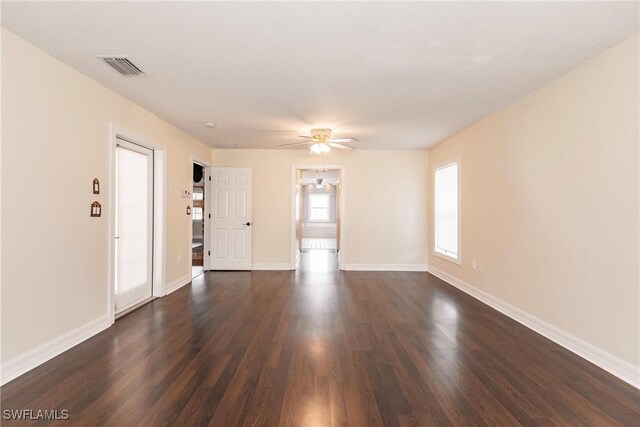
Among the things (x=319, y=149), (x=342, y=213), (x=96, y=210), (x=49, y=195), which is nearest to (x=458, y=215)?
(x=342, y=213)

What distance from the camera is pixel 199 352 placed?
2652 mm

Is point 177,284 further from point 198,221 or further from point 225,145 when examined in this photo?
point 198,221

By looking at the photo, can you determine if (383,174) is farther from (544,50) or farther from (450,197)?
(544,50)

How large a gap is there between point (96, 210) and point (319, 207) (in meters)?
11.4

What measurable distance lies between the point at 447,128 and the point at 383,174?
6.09 feet

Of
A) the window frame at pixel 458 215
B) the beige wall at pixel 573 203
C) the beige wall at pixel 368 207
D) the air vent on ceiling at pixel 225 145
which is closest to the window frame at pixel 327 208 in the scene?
the beige wall at pixel 368 207

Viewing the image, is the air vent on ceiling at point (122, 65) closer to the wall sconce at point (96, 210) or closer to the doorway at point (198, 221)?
the wall sconce at point (96, 210)

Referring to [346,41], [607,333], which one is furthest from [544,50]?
[607,333]

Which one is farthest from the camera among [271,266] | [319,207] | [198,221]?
[319,207]

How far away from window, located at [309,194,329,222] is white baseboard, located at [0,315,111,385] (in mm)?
11235

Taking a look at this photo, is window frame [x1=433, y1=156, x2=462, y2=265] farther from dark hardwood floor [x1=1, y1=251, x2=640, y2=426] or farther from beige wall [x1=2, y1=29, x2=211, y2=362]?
beige wall [x1=2, y1=29, x2=211, y2=362]

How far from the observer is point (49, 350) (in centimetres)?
253

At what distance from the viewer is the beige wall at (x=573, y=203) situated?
7.64 feet

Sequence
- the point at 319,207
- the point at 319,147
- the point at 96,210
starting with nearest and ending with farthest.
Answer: the point at 96,210
the point at 319,147
the point at 319,207
